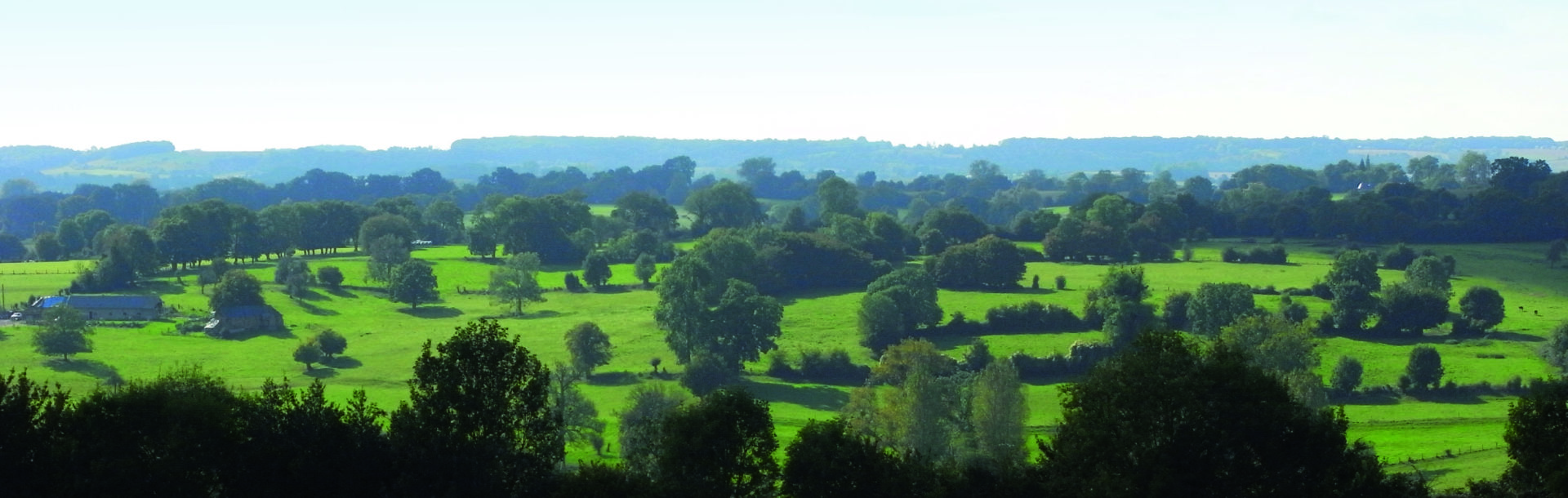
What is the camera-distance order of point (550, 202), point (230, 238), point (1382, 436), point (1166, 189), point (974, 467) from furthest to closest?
1. point (1166, 189)
2. point (550, 202)
3. point (230, 238)
4. point (1382, 436)
5. point (974, 467)

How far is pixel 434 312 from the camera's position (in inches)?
3253

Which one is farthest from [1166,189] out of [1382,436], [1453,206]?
[1382,436]

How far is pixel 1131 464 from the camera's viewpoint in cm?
2906

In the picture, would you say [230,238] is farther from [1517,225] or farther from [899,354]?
[1517,225]

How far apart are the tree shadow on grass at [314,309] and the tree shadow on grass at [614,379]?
23.9m

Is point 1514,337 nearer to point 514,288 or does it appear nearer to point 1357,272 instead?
point 1357,272

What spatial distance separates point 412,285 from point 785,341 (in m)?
25.8

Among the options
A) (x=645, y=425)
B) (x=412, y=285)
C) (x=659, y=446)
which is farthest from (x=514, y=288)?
(x=659, y=446)

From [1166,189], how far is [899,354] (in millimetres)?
141427

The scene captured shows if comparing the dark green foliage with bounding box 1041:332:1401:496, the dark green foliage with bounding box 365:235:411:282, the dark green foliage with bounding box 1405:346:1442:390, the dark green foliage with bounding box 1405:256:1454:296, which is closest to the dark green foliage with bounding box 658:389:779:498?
the dark green foliage with bounding box 1041:332:1401:496

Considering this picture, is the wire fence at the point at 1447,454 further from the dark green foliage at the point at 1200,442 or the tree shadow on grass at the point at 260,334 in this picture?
the tree shadow on grass at the point at 260,334

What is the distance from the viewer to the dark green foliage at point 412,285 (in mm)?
84688

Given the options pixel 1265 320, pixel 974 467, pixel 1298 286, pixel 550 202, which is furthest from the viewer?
pixel 550 202

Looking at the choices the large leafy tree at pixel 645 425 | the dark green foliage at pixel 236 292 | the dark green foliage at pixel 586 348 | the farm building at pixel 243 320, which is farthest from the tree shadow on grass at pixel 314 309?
the large leafy tree at pixel 645 425
